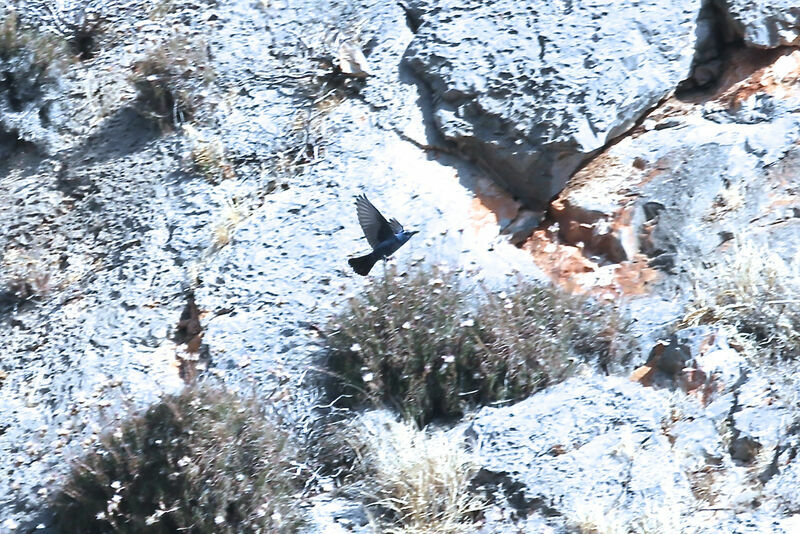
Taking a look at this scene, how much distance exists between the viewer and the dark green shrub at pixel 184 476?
471 cm

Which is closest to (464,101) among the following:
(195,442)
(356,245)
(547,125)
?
(547,125)

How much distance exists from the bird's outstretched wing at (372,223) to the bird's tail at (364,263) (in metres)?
0.06

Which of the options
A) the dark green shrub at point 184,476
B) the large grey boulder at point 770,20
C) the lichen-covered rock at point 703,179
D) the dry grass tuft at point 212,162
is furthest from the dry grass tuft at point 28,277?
the large grey boulder at point 770,20

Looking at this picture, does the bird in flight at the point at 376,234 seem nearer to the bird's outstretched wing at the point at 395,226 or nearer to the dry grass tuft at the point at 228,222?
the bird's outstretched wing at the point at 395,226

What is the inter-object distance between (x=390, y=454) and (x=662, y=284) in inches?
71.8

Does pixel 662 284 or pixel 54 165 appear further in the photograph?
pixel 54 165

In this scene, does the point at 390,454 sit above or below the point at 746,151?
below

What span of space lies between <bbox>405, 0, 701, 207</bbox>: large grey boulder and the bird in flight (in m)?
1.11

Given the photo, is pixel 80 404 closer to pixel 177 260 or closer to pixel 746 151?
pixel 177 260

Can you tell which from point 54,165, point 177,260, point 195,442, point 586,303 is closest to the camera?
point 195,442

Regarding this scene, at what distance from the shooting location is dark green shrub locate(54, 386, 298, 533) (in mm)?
4715

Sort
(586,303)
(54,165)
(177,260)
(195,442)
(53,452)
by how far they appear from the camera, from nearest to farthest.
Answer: (195,442)
(53,452)
(586,303)
(177,260)
(54,165)

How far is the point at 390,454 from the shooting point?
191 inches

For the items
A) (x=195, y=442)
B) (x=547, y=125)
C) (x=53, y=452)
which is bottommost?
(x=53, y=452)
